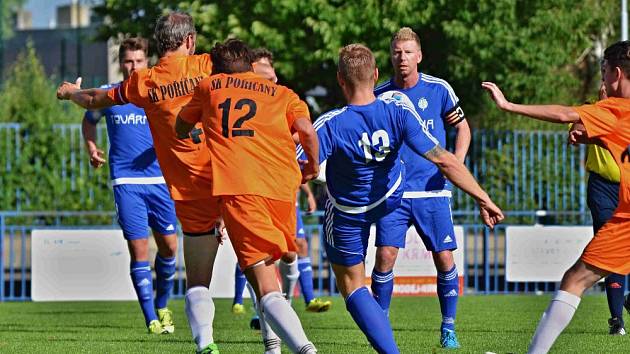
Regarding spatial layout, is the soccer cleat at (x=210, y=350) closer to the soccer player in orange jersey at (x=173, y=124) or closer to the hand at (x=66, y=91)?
the soccer player in orange jersey at (x=173, y=124)

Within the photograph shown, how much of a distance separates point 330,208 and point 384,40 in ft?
47.2

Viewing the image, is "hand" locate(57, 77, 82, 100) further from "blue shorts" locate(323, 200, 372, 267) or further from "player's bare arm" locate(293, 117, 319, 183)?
"blue shorts" locate(323, 200, 372, 267)

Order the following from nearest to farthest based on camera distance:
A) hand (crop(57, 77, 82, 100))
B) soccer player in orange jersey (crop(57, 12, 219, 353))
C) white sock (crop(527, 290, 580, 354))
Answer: white sock (crop(527, 290, 580, 354))
soccer player in orange jersey (crop(57, 12, 219, 353))
hand (crop(57, 77, 82, 100))

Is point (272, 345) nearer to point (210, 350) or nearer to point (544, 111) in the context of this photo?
point (210, 350)

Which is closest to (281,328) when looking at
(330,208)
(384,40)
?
(330,208)

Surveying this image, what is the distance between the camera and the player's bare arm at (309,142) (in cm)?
754

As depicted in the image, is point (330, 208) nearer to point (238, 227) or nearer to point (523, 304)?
point (238, 227)

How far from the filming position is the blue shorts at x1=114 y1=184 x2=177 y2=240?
11211 millimetres

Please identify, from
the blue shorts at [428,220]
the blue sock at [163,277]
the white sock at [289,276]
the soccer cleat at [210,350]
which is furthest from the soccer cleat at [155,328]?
the soccer cleat at [210,350]

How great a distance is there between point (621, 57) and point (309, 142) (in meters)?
1.87

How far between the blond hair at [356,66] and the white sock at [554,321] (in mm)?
1763

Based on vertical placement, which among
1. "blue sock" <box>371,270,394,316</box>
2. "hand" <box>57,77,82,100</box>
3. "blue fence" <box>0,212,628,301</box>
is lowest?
"blue fence" <box>0,212,628,301</box>

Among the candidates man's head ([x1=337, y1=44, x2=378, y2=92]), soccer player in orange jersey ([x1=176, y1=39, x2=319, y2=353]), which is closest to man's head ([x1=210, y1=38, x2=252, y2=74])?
soccer player in orange jersey ([x1=176, y1=39, x2=319, y2=353])

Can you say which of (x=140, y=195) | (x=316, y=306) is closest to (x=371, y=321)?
(x=140, y=195)
